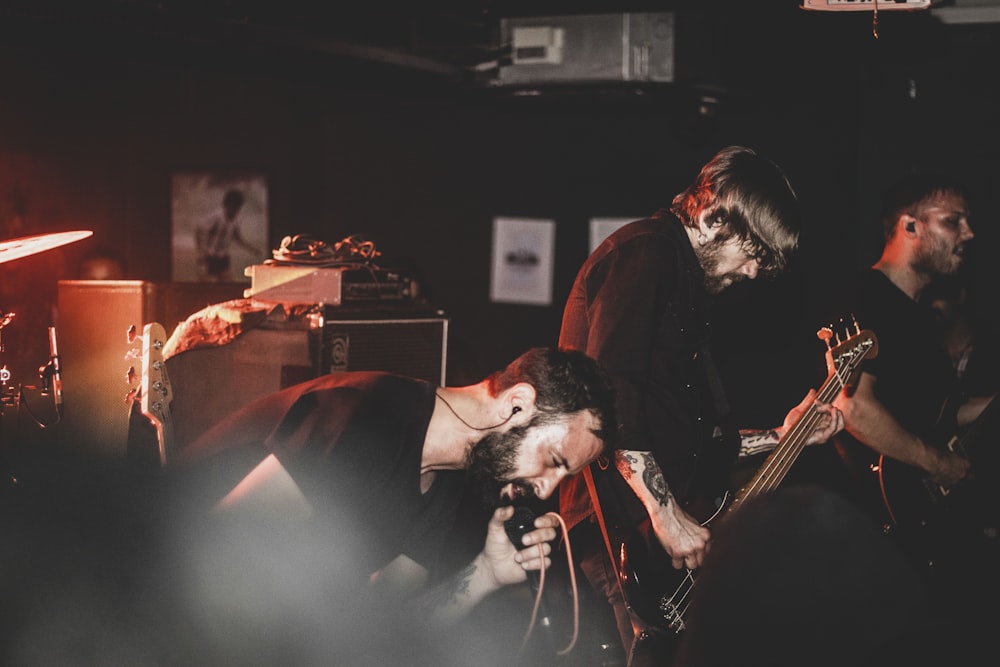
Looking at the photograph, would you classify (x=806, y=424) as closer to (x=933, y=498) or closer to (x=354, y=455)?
(x=933, y=498)

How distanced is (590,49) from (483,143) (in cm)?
115

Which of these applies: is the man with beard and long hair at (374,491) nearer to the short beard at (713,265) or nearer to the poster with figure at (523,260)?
the short beard at (713,265)

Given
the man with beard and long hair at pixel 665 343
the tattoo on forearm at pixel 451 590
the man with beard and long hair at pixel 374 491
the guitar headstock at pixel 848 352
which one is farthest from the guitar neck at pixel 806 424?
the tattoo on forearm at pixel 451 590

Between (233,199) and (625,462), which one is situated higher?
(233,199)

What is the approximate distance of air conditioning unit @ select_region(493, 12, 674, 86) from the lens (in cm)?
423

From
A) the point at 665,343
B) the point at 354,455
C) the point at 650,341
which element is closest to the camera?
the point at 354,455

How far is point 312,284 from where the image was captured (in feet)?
10.8

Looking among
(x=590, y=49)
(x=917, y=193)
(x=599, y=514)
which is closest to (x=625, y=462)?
(x=599, y=514)

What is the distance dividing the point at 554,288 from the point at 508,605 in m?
2.73

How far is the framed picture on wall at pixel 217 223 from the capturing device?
545 centimetres

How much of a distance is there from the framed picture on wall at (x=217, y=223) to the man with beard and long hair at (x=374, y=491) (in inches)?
131

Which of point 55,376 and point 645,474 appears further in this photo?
point 55,376

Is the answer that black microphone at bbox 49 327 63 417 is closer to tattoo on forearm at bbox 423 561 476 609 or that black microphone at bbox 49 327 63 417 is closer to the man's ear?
tattoo on forearm at bbox 423 561 476 609

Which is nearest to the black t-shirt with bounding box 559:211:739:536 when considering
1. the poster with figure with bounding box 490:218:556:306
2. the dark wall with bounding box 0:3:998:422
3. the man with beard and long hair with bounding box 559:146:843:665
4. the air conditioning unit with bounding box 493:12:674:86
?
the man with beard and long hair with bounding box 559:146:843:665
